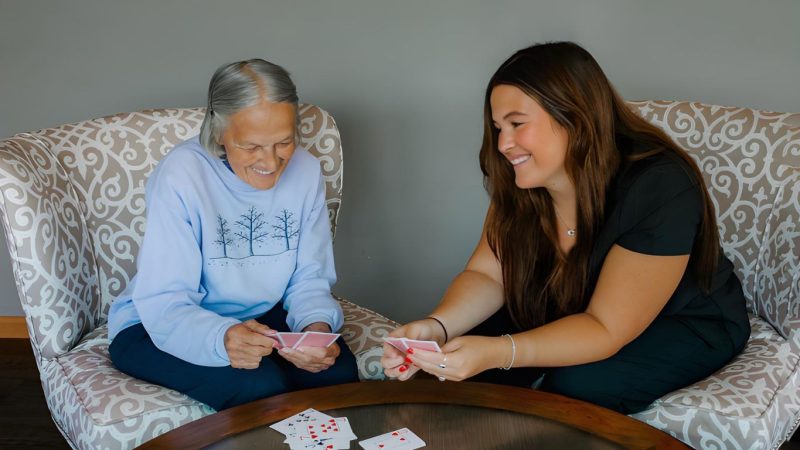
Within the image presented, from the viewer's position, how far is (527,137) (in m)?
2.08

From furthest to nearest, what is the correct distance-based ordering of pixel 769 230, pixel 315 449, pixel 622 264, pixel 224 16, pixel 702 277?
1. pixel 224 16
2. pixel 769 230
3. pixel 702 277
4. pixel 622 264
5. pixel 315 449

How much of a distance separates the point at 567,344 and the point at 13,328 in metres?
2.62

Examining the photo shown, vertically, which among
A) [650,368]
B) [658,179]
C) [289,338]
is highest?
[658,179]

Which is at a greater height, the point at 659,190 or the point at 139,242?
the point at 659,190

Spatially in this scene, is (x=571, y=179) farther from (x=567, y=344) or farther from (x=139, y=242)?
(x=139, y=242)

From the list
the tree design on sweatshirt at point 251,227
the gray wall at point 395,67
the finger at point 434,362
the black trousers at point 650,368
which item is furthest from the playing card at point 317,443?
the gray wall at point 395,67

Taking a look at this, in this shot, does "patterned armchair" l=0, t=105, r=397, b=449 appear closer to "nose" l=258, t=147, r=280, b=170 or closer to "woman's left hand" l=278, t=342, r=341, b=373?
"woman's left hand" l=278, t=342, r=341, b=373

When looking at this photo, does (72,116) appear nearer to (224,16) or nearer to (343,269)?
(224,16)

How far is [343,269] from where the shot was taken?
346 centimetres

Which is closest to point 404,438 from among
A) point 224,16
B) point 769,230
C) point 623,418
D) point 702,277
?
point 623,418

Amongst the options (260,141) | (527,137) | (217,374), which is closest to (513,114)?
(527,137)

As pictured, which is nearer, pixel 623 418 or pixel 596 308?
pixel 623 418

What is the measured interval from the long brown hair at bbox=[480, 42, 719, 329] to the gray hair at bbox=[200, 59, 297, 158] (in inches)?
20.4

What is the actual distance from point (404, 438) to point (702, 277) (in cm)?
93
